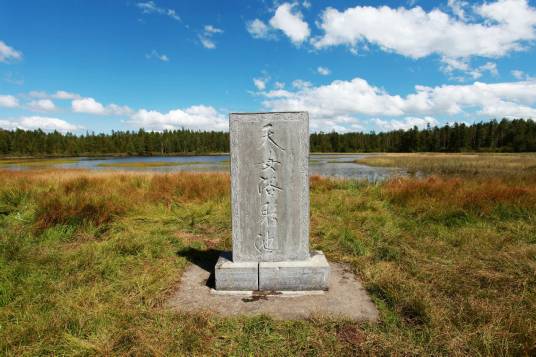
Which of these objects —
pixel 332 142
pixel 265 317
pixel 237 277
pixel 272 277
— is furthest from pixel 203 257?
pixel 332 142

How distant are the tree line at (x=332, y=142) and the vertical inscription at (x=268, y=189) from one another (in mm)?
75148

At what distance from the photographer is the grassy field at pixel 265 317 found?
253cm

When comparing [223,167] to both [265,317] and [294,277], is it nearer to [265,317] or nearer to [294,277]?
[294,277]

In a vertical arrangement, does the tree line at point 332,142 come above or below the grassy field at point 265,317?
above

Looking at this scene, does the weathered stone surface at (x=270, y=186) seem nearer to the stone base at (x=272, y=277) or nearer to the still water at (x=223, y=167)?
the stone base at (x=272, y=277)

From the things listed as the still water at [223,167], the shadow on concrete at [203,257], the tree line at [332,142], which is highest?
the tree line at [332,142]

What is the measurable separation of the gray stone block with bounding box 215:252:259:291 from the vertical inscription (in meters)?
0.30

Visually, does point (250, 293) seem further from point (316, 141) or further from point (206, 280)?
point (316, 141)

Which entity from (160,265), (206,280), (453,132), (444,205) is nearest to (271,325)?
(206,280)

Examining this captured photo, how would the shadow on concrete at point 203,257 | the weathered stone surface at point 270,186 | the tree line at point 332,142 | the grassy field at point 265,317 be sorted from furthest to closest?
the tree line at point 332,142, the shadow on concrete at point 203,257, the weathered stone surface at point 270,186, the grassy field at point 265,317

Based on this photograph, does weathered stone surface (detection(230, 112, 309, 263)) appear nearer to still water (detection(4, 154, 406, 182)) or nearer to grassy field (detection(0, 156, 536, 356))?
grassy field (detection(0, 156, 536, 356))

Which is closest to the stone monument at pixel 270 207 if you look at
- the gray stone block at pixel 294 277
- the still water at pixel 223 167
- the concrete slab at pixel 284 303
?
the gray stone block at pixel 294 277

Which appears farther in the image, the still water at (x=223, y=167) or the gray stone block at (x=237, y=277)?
the still water at (x=223, y=167)

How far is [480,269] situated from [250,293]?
3.20 meters
